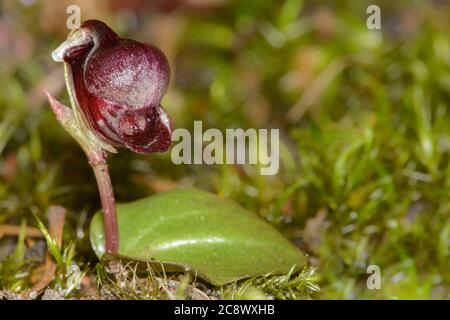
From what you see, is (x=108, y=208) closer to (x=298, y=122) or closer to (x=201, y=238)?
(x=201, y=238)

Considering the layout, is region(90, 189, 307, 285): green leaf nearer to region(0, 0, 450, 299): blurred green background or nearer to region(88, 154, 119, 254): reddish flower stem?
region(88, 154, 119, 254): reddish flower stem

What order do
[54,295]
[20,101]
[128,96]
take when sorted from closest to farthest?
[128,96]
[54,295]
[20,101]

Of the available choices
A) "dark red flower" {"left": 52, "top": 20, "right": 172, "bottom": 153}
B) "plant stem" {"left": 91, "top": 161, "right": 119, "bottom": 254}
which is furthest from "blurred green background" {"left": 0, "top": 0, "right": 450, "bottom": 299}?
"dark red flower" {"left": 52, "top": 20, "right": 172, "bottom": 153}

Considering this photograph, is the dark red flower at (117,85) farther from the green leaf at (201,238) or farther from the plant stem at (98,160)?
the green leaf at (201,238)

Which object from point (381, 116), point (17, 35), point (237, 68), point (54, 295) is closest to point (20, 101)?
point (17, 35)

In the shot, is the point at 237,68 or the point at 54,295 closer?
the point at 54,295

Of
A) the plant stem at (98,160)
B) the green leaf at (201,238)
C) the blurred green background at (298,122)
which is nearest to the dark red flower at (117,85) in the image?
the plant stem at (98,160)
